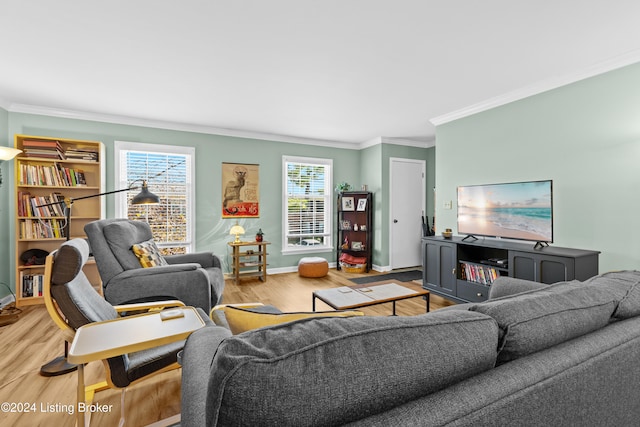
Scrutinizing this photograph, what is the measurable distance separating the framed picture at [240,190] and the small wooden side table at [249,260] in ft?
1.82

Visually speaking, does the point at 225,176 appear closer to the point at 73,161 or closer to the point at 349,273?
the point at 73,161

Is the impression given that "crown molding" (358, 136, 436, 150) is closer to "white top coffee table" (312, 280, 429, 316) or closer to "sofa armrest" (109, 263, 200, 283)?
"white top coffee table" (312, 280, 429, 316)

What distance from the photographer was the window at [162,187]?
13.9 feet

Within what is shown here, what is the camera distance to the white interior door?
219 inches

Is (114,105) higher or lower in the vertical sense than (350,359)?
higher

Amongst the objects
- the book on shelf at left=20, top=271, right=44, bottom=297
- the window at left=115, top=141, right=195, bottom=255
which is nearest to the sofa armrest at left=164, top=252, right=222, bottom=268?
the window at left=115, top=141, right=195, bottom=255

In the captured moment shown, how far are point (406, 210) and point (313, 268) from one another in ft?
6.94

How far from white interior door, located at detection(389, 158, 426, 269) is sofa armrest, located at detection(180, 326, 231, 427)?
4.81 metres

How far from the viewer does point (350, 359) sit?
0.57 meters

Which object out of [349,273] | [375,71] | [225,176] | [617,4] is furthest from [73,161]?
[617,4]

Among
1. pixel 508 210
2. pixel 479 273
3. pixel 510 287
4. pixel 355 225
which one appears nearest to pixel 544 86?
pixel 508 210

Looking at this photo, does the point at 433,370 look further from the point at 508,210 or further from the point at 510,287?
the point at 508,210

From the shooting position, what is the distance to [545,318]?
850 millimetres

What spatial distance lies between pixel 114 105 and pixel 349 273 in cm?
423
